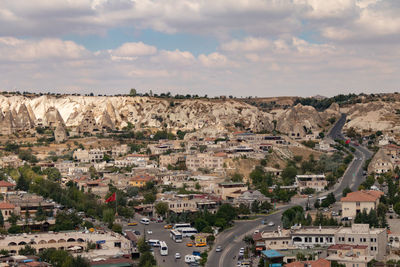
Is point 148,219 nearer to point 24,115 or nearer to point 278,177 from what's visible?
point 278,177

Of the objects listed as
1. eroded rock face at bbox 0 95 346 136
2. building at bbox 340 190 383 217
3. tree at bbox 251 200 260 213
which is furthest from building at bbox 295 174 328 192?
eroded rock face at bbox 0 95 346 136

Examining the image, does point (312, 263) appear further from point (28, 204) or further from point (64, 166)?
point (64, 166)

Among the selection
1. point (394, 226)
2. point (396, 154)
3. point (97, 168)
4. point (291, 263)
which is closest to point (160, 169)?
point (97, 168)

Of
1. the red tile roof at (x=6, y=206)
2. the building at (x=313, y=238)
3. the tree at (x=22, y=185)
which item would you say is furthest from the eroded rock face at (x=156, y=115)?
the building at (x=313, y=238)

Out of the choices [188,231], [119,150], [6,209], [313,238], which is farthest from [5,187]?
[313,238]

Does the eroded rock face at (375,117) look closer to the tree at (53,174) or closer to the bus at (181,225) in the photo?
the tree at (53,174)

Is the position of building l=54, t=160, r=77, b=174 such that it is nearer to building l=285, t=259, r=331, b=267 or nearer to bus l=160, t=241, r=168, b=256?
bus l=160, t=241, r=168, b=256
